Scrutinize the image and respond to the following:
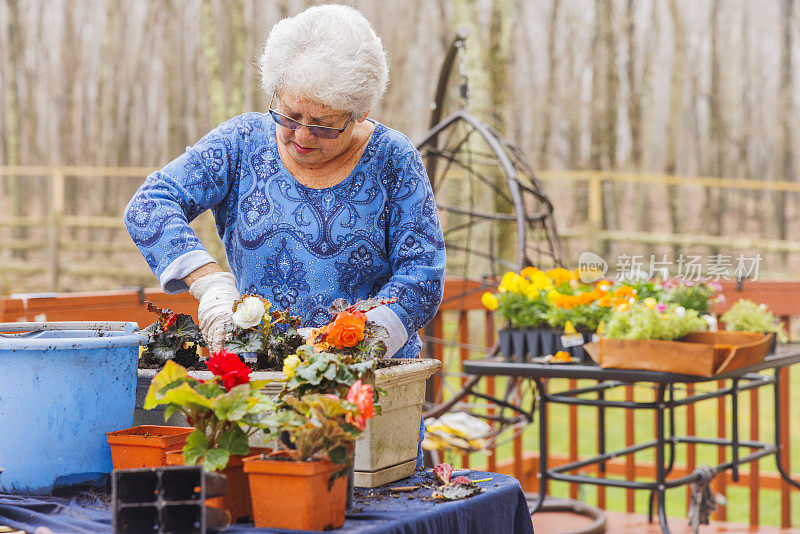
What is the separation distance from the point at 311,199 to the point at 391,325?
0.29m

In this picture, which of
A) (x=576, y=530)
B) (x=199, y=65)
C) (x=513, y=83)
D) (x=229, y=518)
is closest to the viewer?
(x=229, y=518)

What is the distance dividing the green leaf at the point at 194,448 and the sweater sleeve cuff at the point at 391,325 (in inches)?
19.2

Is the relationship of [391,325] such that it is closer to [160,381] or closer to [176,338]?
[176,338]

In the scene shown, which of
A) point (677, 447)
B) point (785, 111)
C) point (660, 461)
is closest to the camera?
point (660, 461)

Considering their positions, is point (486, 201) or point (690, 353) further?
point (486, 201)

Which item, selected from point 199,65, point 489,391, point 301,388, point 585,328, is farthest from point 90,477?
point 199,65

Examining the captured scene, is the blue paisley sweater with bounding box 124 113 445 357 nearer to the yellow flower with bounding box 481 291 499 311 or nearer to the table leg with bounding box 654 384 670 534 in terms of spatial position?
the table leg with bounding box 654 384 670 534

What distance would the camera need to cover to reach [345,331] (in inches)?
53.2

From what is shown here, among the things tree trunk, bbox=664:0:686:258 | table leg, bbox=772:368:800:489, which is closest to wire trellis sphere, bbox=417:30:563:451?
table leg, bbox=772:368:800:489

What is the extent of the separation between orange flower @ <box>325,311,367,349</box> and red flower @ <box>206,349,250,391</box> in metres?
0.16

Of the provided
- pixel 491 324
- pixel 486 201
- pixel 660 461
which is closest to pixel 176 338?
pixel 660 461

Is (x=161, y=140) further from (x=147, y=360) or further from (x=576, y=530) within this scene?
(x=147, y=360)

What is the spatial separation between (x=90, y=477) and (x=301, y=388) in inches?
14.6

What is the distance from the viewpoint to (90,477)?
138 centimetres
